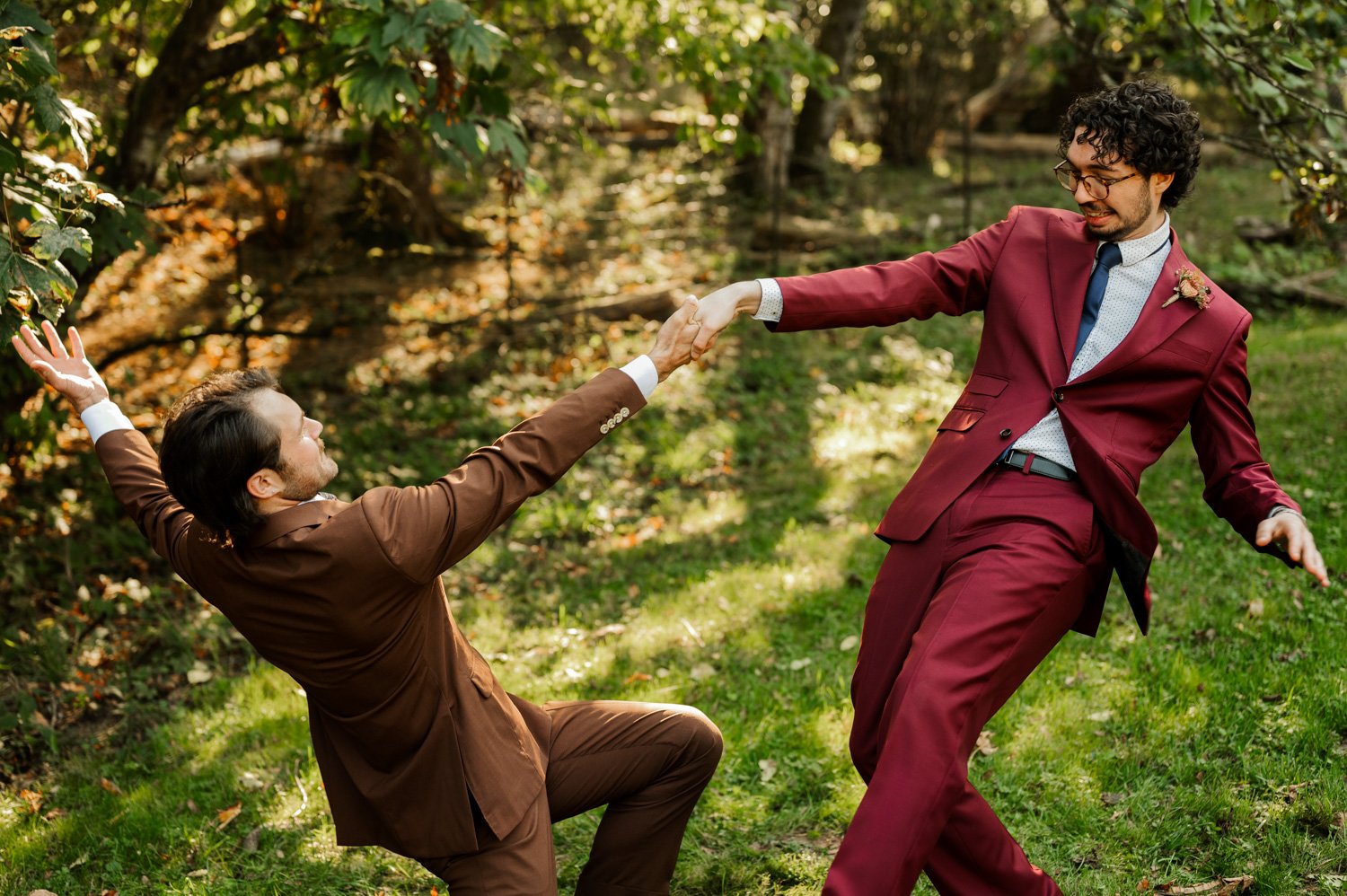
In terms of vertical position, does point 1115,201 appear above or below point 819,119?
above

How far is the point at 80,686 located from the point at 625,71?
15476 mm

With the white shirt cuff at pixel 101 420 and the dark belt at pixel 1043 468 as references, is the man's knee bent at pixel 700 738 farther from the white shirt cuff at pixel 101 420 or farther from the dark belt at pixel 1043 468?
the white shirt cuff at pixel 101 420

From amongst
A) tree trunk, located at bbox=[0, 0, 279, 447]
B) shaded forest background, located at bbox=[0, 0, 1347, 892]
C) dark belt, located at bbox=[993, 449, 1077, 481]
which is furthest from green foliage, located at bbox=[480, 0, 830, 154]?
dark belt, located at bbox=[993, 449, 1077, 481]

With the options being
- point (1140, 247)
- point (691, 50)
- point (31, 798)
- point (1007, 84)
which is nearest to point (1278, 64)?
point (1140, 247)

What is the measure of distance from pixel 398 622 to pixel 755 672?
2574mm

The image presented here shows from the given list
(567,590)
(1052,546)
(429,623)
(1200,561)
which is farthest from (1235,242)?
(429,623)

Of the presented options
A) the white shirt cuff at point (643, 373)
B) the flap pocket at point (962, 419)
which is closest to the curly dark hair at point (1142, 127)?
the flap pocket at point (962, 419)

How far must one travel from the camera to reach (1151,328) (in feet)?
9.58

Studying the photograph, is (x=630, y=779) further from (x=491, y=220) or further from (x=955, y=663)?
(x=491, y=220)

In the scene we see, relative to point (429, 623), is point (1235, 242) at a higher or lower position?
lower

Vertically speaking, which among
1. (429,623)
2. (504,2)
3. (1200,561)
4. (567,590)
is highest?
(504,2)

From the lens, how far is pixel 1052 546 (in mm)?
2865

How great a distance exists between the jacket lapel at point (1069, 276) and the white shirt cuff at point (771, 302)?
764 millimetres

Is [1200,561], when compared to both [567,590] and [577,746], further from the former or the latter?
[577,746]
